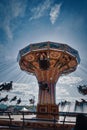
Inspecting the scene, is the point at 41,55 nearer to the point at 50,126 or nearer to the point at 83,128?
the point at 50,126

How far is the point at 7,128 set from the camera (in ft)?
31.3

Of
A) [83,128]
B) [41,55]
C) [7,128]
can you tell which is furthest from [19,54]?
[83,128]

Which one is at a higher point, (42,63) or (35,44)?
(35,44)

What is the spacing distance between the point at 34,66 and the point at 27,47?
254 cm

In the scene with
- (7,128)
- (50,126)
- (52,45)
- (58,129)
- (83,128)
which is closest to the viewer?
(83,128)

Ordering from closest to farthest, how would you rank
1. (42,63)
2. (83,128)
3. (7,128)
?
(83,128), (7,128), (42,63)

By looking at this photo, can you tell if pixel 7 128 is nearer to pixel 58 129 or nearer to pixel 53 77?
pixel 58 129

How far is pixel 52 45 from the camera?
20266mm

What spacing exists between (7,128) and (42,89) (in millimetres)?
11504

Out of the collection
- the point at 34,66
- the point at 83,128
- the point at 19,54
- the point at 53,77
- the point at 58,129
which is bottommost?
the point at 58,129

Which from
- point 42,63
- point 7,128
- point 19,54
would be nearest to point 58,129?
point 7,128

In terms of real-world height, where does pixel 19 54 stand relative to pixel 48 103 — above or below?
above

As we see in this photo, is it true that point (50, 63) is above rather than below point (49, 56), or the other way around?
below

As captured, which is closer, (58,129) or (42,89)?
(58,129)
